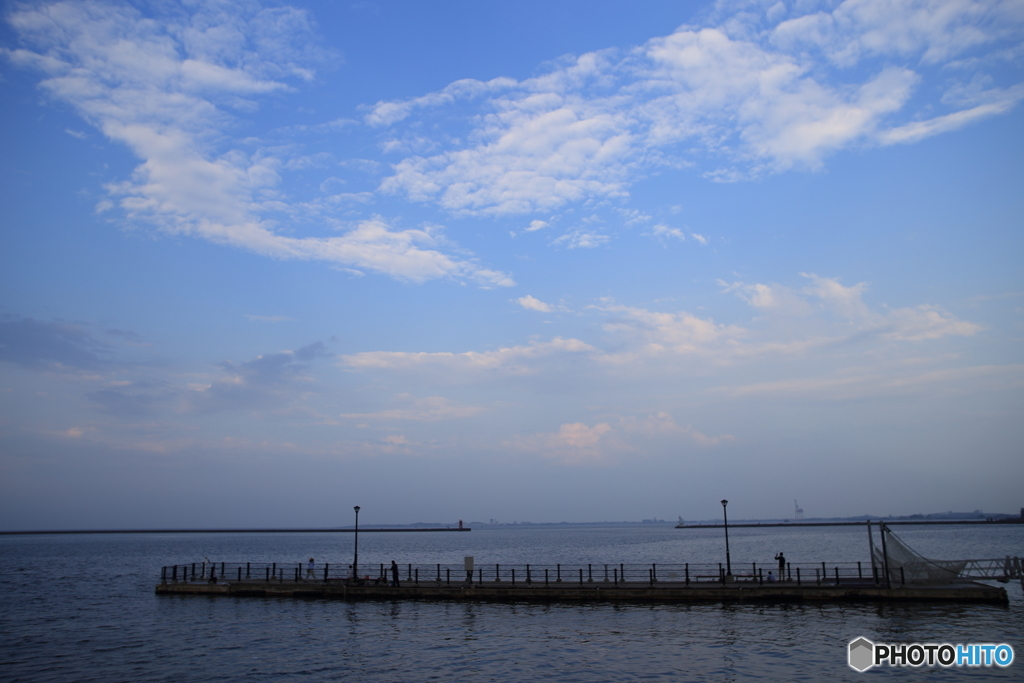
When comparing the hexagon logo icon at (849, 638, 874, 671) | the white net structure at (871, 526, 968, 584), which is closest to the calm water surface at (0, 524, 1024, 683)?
the hexagon logo icon at (849, 638, 874, 671)

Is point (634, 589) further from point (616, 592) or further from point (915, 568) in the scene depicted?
point (915, 568)

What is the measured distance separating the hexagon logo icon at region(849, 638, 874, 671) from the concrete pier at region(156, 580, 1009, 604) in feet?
36.5

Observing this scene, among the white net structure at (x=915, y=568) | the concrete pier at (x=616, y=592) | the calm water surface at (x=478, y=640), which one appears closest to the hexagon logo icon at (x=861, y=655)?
the calm water surface at (x=478, y=640)

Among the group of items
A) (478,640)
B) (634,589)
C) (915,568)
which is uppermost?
(915,568)

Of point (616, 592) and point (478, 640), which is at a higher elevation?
point (616, 592)

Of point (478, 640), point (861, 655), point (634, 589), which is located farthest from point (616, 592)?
point (861, 655)

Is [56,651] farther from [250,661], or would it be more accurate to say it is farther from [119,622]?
[250,661]

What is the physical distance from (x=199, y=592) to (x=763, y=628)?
38.6m

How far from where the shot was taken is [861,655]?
85.3 feet

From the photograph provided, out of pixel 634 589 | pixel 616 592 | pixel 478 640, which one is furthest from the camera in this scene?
pixel 616 592

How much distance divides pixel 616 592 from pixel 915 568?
16989 millimetres

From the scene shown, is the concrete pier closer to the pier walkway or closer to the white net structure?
the pier walkway

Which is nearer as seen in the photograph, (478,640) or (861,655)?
(861,655)

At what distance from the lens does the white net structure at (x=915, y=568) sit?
3766 centimetres
